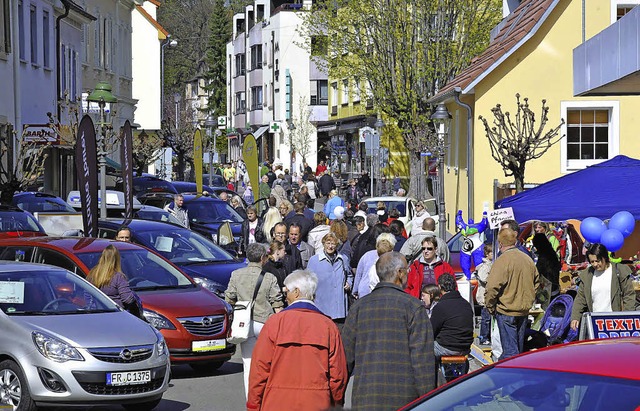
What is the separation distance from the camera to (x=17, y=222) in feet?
70.0

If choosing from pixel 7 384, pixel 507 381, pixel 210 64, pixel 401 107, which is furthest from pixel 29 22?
pixel 210 64

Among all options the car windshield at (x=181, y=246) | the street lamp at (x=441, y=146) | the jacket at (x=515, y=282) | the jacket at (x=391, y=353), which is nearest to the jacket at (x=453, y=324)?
the jacket at (x=515, y=282)

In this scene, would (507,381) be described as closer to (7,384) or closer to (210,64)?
(7,384)

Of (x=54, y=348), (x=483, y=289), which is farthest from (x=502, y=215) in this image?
(x=54, y=348)

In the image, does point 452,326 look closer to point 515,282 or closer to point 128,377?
point 515,282

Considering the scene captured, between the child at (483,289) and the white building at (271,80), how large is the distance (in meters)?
57.2

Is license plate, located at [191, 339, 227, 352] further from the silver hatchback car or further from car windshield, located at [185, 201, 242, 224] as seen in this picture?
car windshield, located at [185, 201, 242, 224]

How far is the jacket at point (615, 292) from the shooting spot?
12180 mm

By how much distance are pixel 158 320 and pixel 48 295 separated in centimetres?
219

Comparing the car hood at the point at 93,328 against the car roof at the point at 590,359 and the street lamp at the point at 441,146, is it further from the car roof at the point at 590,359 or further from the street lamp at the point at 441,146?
the street lamp at the point at 441,146

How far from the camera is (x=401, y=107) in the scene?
139 feet

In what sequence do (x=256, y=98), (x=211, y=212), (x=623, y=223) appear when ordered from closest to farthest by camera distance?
1. (x=623, y=223)
2. (x=211, y=212)
3. (x=256, y=98)

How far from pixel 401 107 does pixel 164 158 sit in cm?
2055

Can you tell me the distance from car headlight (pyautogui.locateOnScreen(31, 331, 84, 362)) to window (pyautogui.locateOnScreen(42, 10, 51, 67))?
28.8 m
